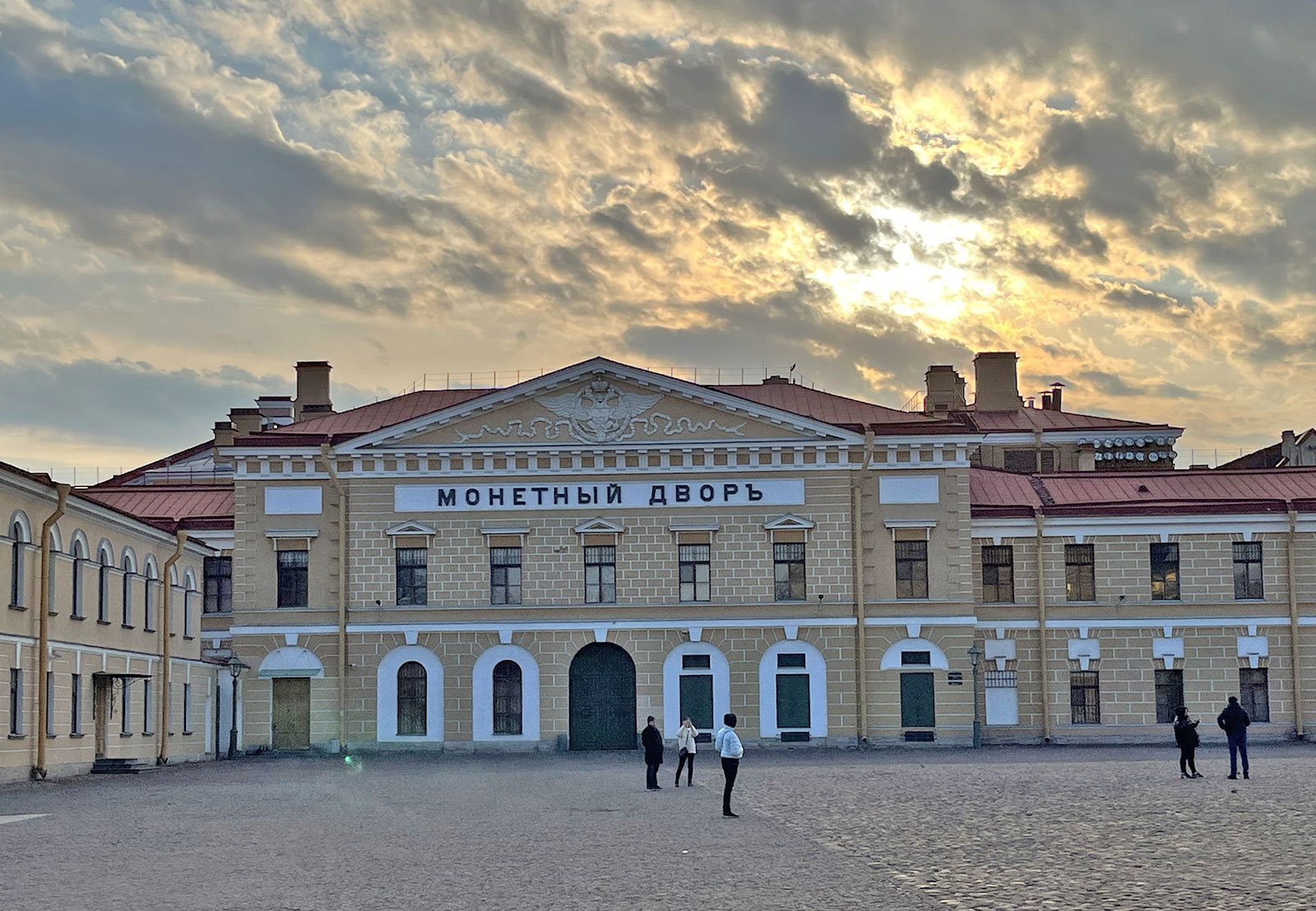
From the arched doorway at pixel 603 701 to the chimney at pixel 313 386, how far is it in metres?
19.3

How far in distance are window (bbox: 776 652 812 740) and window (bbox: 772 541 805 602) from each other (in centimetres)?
192

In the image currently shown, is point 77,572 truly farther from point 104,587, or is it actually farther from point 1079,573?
point 1079,573

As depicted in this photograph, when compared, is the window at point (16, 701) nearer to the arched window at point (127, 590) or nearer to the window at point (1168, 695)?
the arched window at point (127, 590)

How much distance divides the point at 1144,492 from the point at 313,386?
100 ft

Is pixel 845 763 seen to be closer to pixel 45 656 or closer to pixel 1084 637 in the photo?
pixel 1084 637

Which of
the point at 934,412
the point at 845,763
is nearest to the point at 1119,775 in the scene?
the point at 845,763

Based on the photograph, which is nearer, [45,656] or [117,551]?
[45,656]

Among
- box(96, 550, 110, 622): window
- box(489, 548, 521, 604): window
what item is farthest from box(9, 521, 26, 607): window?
box(489, 548, 521, 604): window

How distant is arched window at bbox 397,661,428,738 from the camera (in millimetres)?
51000

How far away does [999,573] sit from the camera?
52.9 metres

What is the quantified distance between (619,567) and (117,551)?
47.5 ft

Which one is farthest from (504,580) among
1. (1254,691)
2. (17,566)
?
(1254,691)

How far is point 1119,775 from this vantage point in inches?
1356

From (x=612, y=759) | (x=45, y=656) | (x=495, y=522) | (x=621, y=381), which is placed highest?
(x=621, y=381)
